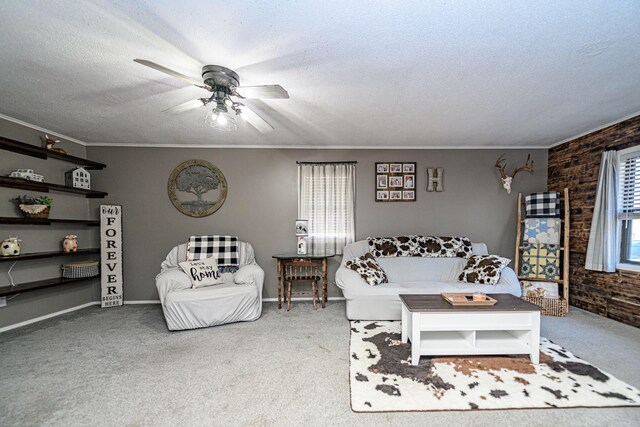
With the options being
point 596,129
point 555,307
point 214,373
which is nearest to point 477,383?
point 214,373

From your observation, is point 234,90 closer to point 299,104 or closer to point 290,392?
point 299,104

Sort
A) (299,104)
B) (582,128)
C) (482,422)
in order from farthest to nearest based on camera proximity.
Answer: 1. (582,128)
2. (299,104)
3. (482,422)

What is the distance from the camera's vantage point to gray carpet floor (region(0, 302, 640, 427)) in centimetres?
170

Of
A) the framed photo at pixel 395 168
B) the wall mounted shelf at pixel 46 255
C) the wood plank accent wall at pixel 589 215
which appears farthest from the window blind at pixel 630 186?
the wall mounted shelf at pixel 46 255

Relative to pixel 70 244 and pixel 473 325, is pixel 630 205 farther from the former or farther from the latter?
pixel 70 244

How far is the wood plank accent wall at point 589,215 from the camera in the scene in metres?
3.08

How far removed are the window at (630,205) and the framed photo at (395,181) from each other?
2534 mm

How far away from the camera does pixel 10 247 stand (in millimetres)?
2934

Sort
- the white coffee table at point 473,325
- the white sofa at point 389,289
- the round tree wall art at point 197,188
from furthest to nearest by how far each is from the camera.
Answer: the round tree wall art at point 197,188 < the white sofa at point 389,289 < the white coffee table at point 473,325

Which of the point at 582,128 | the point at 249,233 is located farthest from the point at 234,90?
the point at 582,128

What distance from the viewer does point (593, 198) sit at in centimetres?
347

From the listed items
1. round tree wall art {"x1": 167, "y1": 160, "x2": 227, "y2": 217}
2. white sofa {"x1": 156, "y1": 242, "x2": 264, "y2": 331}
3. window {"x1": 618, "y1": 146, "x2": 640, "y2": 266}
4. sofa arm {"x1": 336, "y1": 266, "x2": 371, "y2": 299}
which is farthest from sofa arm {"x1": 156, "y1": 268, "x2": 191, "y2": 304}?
window {"x1": 618, "y1": 146, "x2": 640, "y2": 266}

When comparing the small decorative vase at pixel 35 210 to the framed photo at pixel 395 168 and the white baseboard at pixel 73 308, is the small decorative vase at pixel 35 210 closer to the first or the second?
the white baseboard at pixel 73 308

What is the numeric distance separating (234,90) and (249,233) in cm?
250
